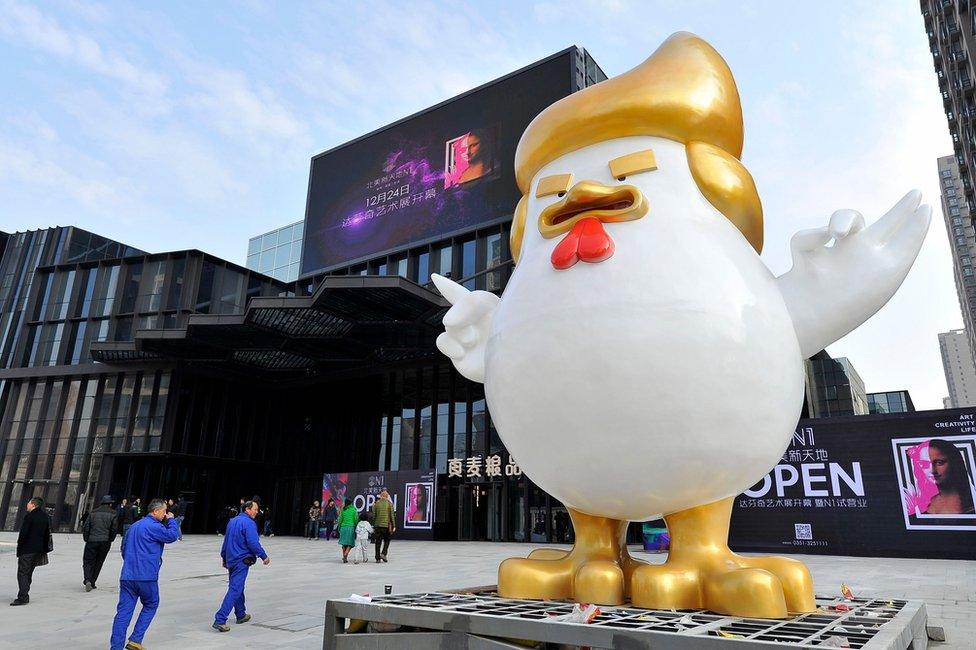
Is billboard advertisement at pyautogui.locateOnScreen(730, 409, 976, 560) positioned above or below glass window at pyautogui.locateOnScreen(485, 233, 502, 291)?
below

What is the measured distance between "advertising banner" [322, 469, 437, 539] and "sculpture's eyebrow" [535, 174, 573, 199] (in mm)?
15900

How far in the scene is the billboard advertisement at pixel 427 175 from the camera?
73.0 feet

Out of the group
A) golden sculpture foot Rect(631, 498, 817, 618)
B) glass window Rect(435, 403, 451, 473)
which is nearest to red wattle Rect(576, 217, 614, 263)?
golden sculpture foot Rect(631, 498, 817, 618)

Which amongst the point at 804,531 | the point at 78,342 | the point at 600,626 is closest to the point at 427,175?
the point at 78,342

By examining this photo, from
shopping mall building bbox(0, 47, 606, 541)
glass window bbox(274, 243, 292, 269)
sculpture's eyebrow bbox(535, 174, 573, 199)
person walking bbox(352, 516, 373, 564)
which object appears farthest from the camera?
glass window bbox(274, 243, 292, 269)

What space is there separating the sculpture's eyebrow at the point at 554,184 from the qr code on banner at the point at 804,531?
12365 millimetres

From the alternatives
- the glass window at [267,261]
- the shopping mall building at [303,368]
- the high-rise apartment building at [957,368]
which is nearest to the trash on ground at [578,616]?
the shopping mall building at [303,368]

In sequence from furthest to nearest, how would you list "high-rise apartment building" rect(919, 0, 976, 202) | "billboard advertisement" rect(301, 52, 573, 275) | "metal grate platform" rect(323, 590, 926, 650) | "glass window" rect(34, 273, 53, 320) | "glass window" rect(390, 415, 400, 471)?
1. "high-rise apartment building" rect(919, 0, 976, 202)
2. "glass window" rect(34, 273, 53, 320)
3. "glass window" rect(390, 415, 400, 471)
4. "billboard advertisement" rect(301, 52, 573, 275)
5. "metal grate platform" rect(323, 590, 926, 650)

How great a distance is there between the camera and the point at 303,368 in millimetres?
24250

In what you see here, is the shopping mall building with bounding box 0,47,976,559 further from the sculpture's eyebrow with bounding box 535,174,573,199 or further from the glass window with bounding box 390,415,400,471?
the sculpture's eyebrow with bounding box 535,174,573,199

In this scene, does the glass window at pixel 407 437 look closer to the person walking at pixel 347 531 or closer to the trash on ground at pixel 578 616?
the person walking at pixel 347 531

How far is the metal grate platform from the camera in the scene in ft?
8.75

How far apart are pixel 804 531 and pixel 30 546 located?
13637mm

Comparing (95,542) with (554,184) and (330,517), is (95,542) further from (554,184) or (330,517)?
(330,517)
